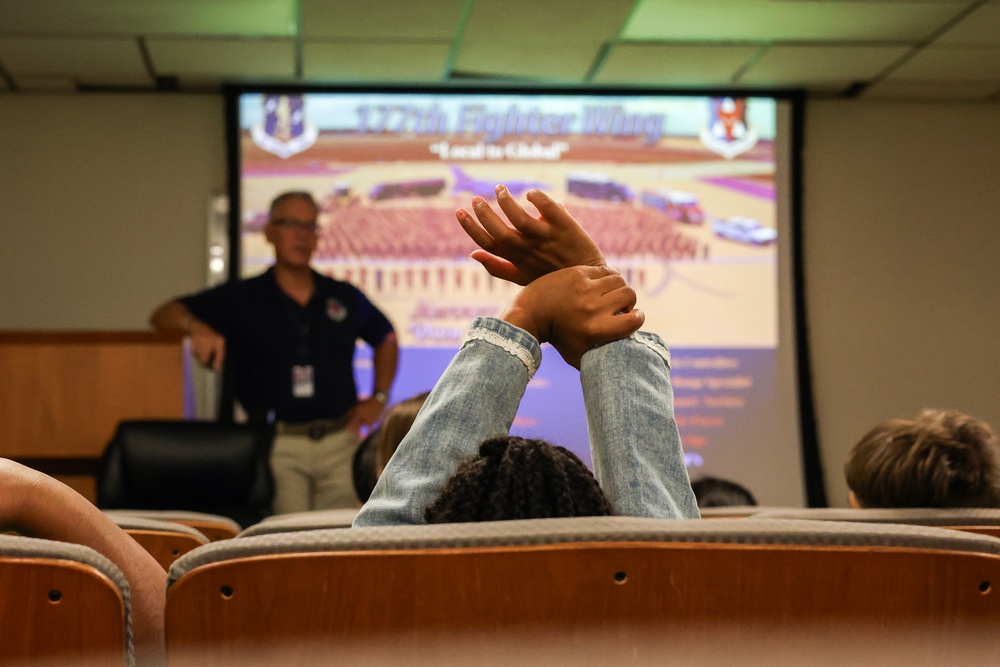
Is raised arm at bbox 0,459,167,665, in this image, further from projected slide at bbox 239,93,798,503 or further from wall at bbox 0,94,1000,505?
wall at bbox 0,94,1000,505

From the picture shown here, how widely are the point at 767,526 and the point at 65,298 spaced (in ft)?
16.4

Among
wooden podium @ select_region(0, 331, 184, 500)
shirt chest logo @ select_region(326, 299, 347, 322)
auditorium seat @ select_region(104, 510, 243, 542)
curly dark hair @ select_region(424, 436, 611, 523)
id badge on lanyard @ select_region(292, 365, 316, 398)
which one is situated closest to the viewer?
curly dark hair @ select_region(424, 436, 611, 523)

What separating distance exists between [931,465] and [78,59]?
4.25 m

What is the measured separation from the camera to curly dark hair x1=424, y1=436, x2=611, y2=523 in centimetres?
87

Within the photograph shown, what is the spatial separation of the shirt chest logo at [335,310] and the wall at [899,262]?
95.5 inches

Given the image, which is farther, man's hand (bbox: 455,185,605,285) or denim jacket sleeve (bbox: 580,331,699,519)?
man's hand (bbox: 455,185,605,285)

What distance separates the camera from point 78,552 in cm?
70

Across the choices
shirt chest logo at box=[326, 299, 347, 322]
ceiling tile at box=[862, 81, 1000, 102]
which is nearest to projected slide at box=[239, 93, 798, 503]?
shirt chest logo at box=[326, 299, 347, 322]

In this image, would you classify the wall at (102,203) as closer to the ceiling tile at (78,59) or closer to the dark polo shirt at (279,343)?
the ceiling tile at (78,59)

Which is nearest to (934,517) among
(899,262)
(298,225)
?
(298,225)

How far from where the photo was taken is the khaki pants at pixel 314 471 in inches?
153

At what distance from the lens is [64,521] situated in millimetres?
1048

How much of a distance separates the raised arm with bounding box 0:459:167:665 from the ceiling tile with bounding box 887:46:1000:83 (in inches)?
177

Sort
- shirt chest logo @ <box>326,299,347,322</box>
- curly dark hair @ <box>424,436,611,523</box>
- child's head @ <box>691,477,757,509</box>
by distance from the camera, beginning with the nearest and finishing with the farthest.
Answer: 1. curly dark hair @ <box>424,436,611,523</box>
2. child's head @ <box>691,477,757,509</box>
3. shirt chest logo @ <box>326,299,347,322</box>
